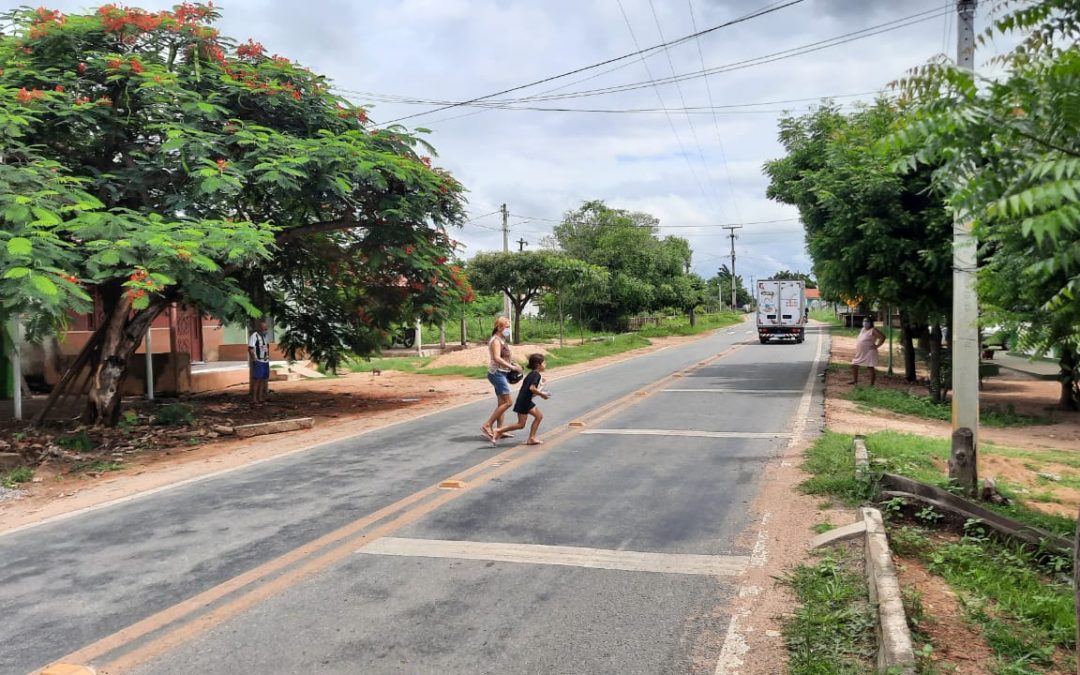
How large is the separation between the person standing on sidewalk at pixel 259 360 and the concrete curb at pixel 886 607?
41.8ft

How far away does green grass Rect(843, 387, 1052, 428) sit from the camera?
14.7 metres

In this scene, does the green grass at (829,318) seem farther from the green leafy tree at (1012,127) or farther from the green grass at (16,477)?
the green leafy tree at (1012,127)

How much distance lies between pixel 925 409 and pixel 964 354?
28.0ft

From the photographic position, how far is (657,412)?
13.1 m

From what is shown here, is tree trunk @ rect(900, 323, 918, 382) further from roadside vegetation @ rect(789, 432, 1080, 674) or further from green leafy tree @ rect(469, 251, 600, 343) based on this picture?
green leafy tree @ rect(469, 251, 600, 343)

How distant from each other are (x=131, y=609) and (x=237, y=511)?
2.33 m

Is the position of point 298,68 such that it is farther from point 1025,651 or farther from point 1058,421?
point 1058,421

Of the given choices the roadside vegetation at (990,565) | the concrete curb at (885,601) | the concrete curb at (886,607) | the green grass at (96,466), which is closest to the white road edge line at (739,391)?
the roadside vegetation at (990,565)

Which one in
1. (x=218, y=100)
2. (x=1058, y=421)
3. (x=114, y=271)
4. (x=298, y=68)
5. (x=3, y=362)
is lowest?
(x=1058, y=421)

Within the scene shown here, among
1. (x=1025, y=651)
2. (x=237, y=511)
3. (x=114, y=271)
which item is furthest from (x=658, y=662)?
(x=114, y=271)

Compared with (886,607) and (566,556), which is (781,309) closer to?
(566,556)

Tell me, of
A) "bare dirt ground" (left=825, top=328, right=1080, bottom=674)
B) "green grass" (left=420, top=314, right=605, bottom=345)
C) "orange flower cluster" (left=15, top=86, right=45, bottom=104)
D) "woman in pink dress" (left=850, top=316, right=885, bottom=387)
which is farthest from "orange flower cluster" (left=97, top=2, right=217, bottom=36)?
"green grass" (left=420, top=314, right=605, bottom=345)

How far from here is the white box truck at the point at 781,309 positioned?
38.2 meters

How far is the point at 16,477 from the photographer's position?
9102 millimetres
